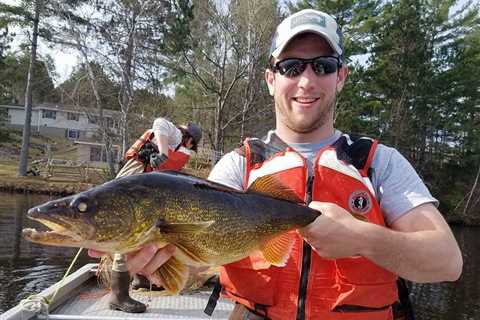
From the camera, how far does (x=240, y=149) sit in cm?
290

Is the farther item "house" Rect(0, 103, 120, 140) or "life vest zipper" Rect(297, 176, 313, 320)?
"house" Rect(0, 103, 120, 140)

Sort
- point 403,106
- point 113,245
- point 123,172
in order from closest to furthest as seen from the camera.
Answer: point 113,245, point 123,172, point 403,106

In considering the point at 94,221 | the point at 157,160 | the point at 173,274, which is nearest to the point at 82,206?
the point at 94,221

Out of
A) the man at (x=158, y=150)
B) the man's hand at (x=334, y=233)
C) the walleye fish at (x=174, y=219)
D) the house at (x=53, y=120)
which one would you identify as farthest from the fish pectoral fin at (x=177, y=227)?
the house at (x=53, y=120)

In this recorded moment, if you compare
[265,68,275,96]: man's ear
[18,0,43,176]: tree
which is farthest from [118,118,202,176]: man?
[18,0,43,176]: tree

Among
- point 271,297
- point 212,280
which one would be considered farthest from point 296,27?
point 212,280

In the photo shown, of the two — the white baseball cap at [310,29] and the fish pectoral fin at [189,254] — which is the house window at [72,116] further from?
the fish pectoral fin at [189,254]

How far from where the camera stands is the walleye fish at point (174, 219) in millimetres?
2018

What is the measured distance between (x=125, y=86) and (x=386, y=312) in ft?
95.6

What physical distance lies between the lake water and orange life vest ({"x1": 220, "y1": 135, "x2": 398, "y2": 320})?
8526 millimetres

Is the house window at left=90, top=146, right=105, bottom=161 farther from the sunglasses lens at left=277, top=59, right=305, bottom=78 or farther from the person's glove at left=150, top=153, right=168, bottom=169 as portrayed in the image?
the sunglasses lens at left=277, top=59, right=305, bottom=78

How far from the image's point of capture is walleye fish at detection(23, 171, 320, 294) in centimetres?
202

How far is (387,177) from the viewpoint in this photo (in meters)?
2.60

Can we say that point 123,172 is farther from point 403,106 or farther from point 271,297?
point 403,106
